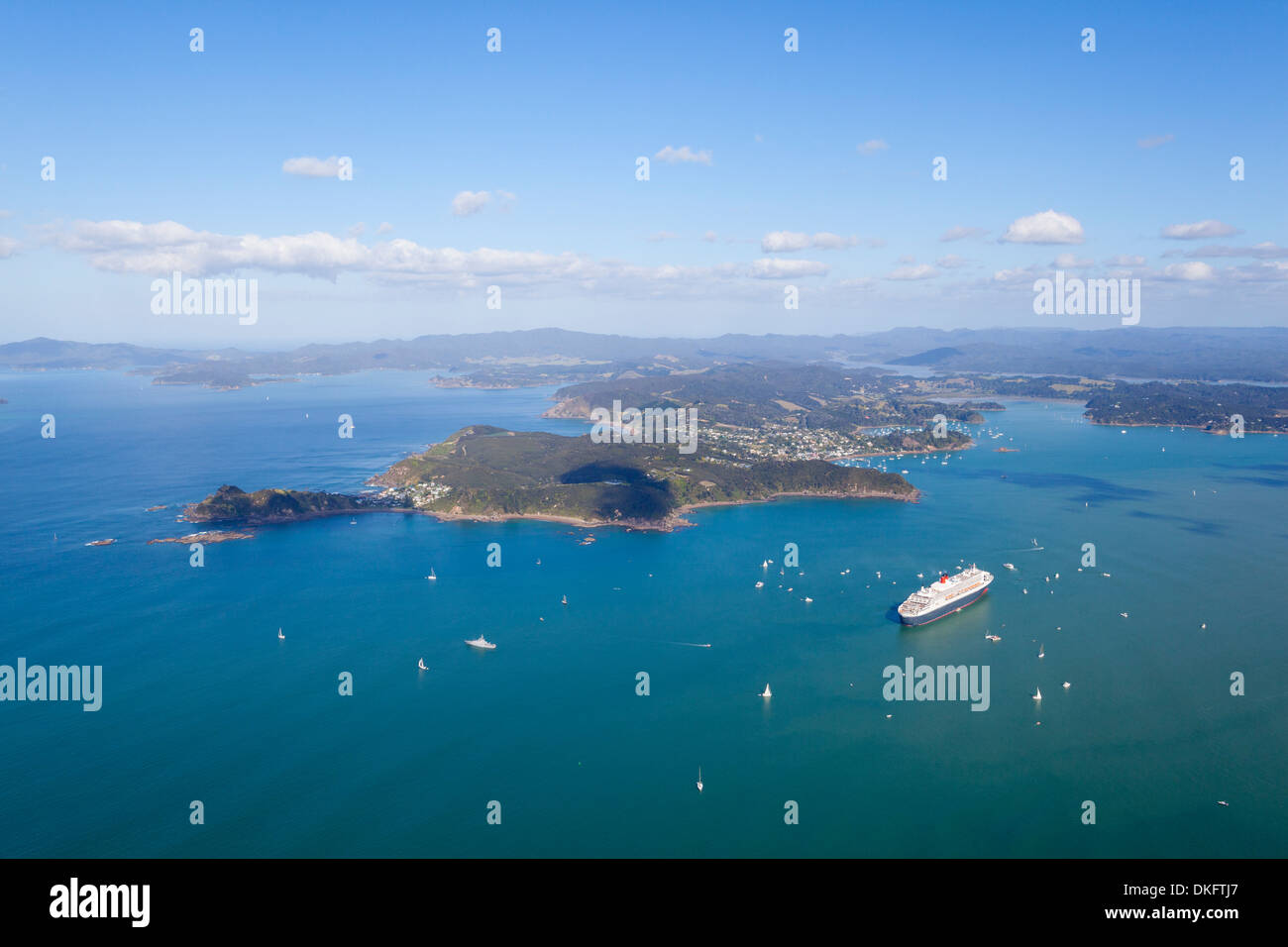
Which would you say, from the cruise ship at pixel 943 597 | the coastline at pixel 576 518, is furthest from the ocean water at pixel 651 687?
the coastline at pixel 576 518

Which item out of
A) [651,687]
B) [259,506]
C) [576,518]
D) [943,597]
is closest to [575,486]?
[576,518]

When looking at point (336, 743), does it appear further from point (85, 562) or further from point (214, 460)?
point (214, 460)

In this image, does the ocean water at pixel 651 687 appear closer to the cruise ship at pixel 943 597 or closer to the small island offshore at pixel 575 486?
the cruise ship at pixel 943 597

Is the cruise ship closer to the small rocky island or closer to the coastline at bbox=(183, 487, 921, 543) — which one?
the coastline at bbox=(183, 487, 921, 543)

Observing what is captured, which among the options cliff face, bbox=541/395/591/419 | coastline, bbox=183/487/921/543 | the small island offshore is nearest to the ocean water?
coastline, bbox=183/487/921/543

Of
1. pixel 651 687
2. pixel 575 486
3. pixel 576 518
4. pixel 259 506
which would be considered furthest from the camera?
pixel 575 486

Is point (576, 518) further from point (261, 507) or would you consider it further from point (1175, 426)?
point (1175, 426)
